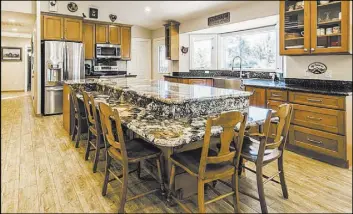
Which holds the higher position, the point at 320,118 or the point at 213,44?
the point at 213,44

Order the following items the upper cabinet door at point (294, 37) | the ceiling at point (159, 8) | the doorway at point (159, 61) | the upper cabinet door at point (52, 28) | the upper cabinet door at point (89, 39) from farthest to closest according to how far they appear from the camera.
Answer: the doorway at point (159, 61), the upper cabinet door at point (89, 39), the upper cabinet door at point (52, 28), the upper cabinet door at point (294, 37), the ceiling at point (159, 8)

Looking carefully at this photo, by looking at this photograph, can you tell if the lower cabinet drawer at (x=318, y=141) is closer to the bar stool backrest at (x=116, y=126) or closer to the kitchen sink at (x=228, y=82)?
the kitchen sink at (x=228, y=82)

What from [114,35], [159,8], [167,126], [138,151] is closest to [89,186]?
[138,151]

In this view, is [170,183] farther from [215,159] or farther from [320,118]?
[320,118]

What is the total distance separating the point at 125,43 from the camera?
6426 millimetres

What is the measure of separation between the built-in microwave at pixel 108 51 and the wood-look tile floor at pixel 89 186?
10.7 feet

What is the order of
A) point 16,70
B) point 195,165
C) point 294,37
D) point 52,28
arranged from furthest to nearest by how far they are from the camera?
point 16,70, point 52,28, point 294,37, point 195,165

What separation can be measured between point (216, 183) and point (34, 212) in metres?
1.29

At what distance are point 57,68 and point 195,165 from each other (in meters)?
4.44

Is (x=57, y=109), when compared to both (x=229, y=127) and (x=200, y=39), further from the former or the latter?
(x=229, y=127)

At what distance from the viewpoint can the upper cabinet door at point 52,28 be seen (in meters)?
4.91

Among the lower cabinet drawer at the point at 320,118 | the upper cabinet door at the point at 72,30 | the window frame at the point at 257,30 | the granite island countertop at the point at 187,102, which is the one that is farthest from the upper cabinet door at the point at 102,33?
the lower cabinet drawer at the point at 320,118

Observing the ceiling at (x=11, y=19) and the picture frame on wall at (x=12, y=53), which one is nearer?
the ceiling at (x=11, y=19)

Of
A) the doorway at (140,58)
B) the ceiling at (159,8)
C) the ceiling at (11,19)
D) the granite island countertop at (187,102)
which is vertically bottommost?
the granite island countertop at (187,102)
